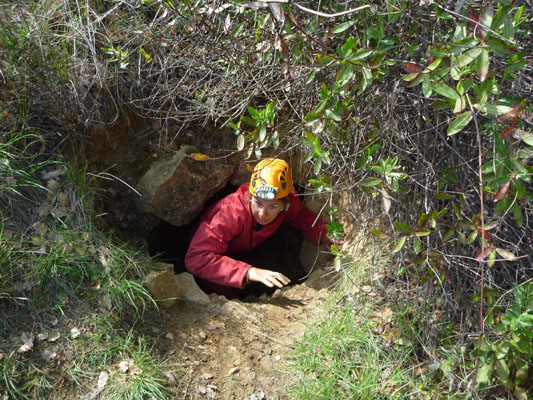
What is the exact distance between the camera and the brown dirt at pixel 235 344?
2783mm

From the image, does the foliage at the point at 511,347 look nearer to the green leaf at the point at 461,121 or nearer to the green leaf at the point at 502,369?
the green leaf at the point at 502,369

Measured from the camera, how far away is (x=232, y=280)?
12.8ft

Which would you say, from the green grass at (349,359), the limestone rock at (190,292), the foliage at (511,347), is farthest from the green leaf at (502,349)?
the limestone rock at (190,292)

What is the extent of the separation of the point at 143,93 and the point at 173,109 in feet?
0.85

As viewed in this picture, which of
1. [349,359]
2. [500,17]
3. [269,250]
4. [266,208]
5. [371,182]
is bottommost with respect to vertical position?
[269,250]

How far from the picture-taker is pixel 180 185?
167 inches

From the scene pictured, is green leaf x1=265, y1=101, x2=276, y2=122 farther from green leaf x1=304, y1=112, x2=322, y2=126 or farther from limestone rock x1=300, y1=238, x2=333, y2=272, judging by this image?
limestone rock x1=300, y1=238, x2=333, y2=272

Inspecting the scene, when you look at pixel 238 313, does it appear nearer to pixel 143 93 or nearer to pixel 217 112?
pixel 217 112

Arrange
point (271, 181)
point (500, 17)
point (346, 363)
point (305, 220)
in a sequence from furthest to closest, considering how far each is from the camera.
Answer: point (305, 220)
point (271, 181)
point (346, 363)
point (500, 17)

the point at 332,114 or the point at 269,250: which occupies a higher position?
the point at 332,114

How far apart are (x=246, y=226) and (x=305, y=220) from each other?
63cm

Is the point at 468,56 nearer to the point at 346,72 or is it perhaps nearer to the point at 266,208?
the point at 346,72

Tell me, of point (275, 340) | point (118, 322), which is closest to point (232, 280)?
point (275, 340)

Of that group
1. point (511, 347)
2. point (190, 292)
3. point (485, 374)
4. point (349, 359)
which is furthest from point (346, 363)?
point (190, 292)
